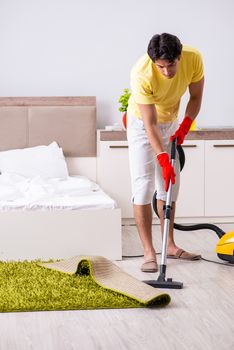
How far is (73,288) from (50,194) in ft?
4.17

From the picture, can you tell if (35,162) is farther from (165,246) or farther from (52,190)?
(165,246)

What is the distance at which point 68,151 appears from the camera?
232 inches

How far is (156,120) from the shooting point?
4.03 metres


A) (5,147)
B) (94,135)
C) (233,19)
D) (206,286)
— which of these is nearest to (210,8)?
(233,19)

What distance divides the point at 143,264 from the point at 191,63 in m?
1.05

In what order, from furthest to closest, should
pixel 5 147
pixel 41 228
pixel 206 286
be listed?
pixel 5 147 < pixel 41 228 < pixel 206 286

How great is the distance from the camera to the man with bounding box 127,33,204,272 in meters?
3.91

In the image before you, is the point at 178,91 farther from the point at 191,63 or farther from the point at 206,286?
the point at 206,286

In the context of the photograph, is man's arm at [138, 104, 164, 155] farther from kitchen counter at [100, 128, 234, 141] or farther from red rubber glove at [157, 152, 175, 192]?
kitchen counter at [100, 128, 234, 141]

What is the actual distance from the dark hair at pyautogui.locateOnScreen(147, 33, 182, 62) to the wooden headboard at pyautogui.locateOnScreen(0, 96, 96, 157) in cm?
224

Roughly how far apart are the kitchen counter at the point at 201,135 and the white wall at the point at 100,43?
461 mm

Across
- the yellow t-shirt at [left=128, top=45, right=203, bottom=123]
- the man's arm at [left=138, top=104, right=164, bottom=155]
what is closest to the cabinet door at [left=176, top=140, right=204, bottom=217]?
the yellow t-shirt at [left=128, top=45, right=203, bottom=123]

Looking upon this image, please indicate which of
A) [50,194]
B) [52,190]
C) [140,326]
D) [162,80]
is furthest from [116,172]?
[140,326]

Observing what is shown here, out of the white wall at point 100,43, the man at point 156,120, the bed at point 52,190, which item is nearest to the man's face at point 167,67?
the man at point 156,120
